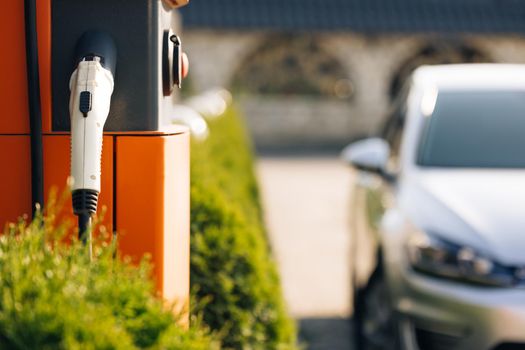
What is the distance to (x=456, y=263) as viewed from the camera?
13.0 ft

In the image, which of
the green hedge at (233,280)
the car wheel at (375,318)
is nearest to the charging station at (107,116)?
the green hedge at (233,280)

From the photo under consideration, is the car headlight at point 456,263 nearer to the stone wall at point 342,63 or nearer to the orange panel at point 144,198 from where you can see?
the orange panel at point 144,198

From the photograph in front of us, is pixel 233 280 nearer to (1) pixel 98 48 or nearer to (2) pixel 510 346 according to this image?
(2) pixel 510 346

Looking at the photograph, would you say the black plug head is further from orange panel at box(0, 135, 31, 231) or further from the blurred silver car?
the blurred silver car

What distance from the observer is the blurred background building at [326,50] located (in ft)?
93.9

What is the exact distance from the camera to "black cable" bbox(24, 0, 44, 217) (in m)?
2.59

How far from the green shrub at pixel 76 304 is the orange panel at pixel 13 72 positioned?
50cm

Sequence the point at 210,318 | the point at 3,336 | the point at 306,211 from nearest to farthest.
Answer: the point at 3,336, the point at 210,318, the point at 306,211

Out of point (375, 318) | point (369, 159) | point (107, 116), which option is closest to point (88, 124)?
point (107, 116)

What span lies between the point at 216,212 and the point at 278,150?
74.5 ft

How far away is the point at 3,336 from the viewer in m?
1.85

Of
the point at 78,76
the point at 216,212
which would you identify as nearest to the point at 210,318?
the point at 216,212

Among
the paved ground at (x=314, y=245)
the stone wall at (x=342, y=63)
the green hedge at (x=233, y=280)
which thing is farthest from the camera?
the stone wall at (x=342, y=63)

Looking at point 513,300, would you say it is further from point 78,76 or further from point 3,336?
point 3,336
